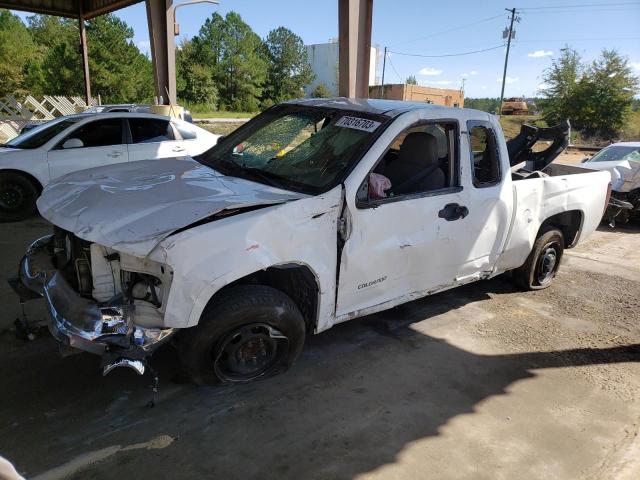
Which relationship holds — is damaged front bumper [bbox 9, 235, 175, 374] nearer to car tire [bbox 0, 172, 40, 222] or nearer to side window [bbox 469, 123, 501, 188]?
side window [bbox 469, 123, 501, 188]

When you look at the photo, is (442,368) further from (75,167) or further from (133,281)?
(75,167)

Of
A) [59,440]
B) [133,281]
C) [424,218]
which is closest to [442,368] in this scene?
[424,218]

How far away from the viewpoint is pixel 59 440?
2695 millimetres

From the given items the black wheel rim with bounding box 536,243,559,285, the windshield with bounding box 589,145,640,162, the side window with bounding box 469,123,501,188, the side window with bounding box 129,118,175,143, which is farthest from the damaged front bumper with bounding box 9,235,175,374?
the windshield with bounding box 589,145,640,162

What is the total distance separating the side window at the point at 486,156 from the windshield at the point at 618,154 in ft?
21.9

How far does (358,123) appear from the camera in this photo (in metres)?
3.60

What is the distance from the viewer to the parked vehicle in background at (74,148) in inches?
277

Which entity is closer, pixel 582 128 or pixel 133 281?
pixel 133 281

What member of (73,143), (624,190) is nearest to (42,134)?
(73,143)

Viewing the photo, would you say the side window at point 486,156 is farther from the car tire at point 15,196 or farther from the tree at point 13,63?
the tree at point 13,63

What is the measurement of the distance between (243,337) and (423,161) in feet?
6.74

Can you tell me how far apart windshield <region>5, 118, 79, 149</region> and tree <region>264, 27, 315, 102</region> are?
2562 inches

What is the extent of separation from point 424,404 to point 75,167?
20.7ft

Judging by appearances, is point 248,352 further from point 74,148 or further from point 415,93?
point 415,93
